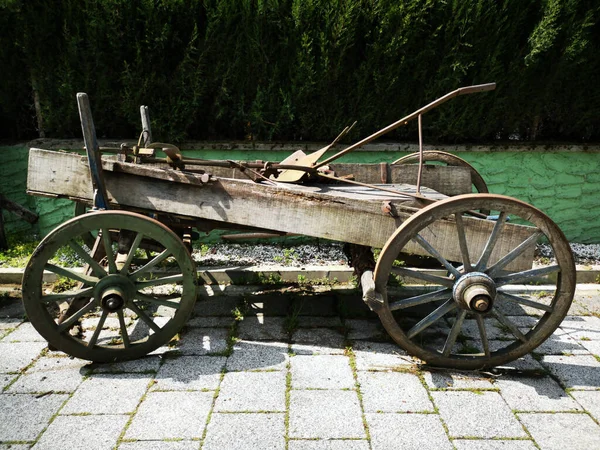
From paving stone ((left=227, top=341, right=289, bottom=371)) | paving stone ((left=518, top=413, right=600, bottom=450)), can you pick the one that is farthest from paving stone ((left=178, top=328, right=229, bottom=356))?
paving stone ((left=518, top=413, right=600, bottom=450))

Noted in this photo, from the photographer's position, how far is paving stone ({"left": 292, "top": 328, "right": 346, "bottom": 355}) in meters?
2.92

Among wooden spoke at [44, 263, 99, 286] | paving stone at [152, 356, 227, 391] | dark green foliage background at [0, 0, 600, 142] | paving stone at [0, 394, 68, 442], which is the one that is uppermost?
dark green foliage background at [0, 0, 600, 142]

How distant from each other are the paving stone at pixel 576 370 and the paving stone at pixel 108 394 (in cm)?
238

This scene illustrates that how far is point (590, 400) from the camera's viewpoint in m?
2.47

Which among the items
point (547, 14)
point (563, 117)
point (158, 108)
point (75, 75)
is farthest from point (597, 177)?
point (75, 75)

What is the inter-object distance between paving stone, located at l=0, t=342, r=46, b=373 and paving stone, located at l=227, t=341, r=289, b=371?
3.97 feet

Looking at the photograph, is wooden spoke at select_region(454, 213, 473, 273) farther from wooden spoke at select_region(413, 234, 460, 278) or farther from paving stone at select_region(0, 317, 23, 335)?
paving stone at select_region(0, 317, 23, 335)

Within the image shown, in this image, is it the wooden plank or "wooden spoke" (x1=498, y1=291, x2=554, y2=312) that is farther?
the wooden plank

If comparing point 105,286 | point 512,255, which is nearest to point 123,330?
point 105,286

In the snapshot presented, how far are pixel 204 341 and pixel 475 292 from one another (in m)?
1.71

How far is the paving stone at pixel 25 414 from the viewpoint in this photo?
84.4 inches

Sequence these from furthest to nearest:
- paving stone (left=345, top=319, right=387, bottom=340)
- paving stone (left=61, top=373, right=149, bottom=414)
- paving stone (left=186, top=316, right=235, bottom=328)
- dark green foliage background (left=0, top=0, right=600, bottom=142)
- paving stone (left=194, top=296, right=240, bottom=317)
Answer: dark green foliage background (left=0, top=0, right=600, bottom=142) → paving stone (left=194, top=296, right=240, bottom=317) → paving stone (left=186, top=316, right=235, bottom=328) → paving stone (left=345, top=319, right=387, bottom=340) → paving stone (left=61, top=373, right=149, bottom=414)

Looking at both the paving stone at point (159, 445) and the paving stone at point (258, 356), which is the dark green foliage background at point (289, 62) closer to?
the paving stone at point (258, 356)

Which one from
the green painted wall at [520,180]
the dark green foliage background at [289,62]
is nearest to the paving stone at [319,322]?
the green painted wall at [520,180]
